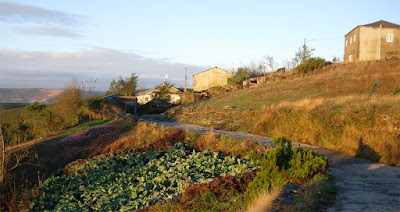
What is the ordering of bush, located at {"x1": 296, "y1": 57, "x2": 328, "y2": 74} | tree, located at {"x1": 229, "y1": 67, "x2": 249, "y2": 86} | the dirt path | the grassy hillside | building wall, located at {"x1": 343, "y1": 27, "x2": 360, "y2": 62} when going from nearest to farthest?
the dirt path < the grassy hillside < bush, located at {"x1": 296, "y1": 57, "x2": 328, "y2": 74} < building wall, located at {"x1": 343, "y1": 27, "x2": 360, "y2": 62} < tree, located at {"x1": 229, "y1": 67, "x2": 249, "y2": 86}

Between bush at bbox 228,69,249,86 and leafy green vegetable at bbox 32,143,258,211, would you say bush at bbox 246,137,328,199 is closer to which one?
leafy green vegetable at bbox 32,143,258,211

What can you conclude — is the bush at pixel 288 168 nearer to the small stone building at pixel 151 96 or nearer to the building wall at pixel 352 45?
the small stone building at pixel 151 96

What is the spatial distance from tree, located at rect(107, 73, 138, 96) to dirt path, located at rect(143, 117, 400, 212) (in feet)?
185

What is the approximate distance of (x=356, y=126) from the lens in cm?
1091

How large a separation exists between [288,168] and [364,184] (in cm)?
171

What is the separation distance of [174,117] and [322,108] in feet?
48.7

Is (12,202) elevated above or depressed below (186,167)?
below

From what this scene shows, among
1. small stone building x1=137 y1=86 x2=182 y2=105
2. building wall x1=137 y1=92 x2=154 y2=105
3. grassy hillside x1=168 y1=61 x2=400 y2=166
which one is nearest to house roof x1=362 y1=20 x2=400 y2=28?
grassy hillside x1=168 y1=61 x2=400 y2=166

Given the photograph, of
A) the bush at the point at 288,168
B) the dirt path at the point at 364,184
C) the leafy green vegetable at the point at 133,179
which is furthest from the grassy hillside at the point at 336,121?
the leafy green vegetable at the point at 133,179

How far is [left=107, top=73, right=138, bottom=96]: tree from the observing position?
6306cm

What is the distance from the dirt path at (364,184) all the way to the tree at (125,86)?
185ft

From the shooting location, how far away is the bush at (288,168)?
23.2 feet

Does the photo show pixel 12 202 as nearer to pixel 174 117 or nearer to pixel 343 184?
pixel 343 184

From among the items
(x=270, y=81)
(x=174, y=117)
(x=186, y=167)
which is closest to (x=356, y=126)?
(x=186, y=167)
